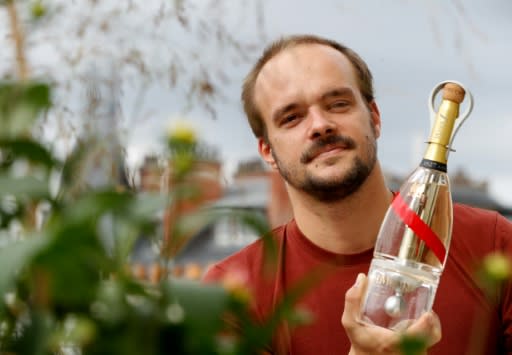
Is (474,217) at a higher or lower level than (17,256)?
lower

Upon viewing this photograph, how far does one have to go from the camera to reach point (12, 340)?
408 millimetres

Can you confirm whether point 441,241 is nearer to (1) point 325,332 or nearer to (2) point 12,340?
(1) point 325,332

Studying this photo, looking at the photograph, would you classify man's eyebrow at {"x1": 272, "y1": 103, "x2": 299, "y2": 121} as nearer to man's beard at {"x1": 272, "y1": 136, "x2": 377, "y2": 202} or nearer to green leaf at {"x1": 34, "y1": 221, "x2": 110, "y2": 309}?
man's beard at {"x1": 272, "y1": 136, "x2": 377, "y2": 202}

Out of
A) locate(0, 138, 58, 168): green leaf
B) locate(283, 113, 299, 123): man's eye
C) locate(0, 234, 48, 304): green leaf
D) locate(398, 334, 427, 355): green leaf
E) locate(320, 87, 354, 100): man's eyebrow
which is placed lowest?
locate(283, 113, 299, 123): man's eye

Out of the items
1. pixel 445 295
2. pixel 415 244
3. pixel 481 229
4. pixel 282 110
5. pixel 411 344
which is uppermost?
pixel 411 344

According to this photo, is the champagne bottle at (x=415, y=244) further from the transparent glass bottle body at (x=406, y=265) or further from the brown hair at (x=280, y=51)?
the brown hair at (x=280, y=51)

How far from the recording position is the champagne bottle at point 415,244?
4.00 feet

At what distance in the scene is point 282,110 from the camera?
1.73 m

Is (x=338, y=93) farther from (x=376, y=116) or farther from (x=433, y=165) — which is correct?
(x=433, y=165)

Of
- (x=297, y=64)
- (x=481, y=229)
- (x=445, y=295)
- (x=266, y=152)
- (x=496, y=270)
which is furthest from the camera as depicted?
(x=266, y=152)

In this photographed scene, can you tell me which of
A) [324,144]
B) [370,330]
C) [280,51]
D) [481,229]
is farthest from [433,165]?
[280,51]

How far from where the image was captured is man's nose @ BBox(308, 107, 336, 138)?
5.37 ft

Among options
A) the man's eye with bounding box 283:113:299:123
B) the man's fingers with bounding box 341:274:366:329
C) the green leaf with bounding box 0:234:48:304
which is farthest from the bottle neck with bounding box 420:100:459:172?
the green leaf with bounding box 0:234:48:304

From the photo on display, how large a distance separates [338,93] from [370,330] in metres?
0.65
